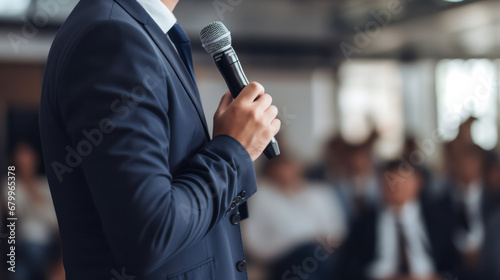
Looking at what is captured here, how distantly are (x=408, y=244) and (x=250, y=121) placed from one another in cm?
307

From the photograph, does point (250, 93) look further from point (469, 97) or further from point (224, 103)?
point (469, 97)

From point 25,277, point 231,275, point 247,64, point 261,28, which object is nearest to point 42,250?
point 25,277

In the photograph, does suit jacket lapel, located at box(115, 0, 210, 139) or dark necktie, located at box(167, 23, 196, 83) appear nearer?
suit jacket lapel, located at box(115, 0, 210, 139)

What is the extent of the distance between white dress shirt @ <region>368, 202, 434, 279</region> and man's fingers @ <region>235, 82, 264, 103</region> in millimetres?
2924

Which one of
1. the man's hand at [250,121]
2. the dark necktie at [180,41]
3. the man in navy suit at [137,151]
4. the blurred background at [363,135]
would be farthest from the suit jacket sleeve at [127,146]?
the blurred background at [363,135]

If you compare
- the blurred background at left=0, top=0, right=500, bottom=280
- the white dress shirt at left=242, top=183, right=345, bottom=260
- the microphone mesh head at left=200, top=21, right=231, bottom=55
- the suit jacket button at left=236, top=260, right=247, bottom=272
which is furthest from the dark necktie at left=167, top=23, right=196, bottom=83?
the white dress shirt at left=242, top=183, right=345, bottom=260

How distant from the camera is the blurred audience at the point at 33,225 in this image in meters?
2.99

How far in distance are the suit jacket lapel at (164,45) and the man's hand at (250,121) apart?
0.04 metres

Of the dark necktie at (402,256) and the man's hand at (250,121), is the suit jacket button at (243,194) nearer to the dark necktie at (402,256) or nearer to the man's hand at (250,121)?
the man's hand at (250,121)

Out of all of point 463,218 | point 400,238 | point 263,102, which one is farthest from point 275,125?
point 463,218

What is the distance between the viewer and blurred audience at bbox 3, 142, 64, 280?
9.80 feet

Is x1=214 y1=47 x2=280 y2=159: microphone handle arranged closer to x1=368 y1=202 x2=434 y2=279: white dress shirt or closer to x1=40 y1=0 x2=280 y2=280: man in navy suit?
x1=40 y1=0 x2=280 y2=280: man in navy suit

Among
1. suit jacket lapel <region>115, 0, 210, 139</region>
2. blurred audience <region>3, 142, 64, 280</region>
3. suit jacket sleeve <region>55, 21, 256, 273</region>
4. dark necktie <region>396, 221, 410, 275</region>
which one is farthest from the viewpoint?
dark necktie <region>396, 221, 410, 275</region>

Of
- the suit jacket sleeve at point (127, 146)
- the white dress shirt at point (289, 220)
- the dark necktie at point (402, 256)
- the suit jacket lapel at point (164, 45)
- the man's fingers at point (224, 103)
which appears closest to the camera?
the suit jacket sleeve at point (127, 146)
